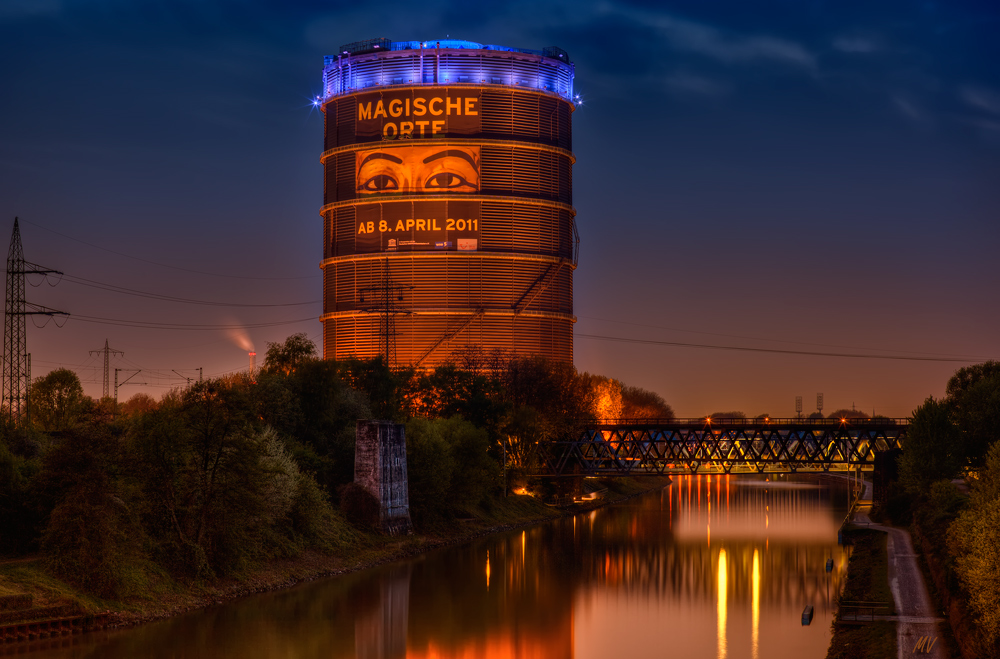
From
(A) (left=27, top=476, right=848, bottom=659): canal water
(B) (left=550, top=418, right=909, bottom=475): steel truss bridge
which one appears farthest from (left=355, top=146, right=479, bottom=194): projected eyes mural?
(A) (left=27, top=476, right=848, bottom=659): canal water

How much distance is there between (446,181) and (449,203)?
1.71m

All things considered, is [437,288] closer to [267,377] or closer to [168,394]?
[267,377]

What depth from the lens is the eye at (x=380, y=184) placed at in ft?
298

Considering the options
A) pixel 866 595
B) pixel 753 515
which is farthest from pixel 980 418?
pixel 866 595

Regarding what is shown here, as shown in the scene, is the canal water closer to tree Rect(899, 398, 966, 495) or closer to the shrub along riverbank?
the shrub along riverbank

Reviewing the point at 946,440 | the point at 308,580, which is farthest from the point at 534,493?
the point at 308,580

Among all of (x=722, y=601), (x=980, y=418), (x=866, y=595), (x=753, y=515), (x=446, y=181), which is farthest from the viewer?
(x=753, y=515)

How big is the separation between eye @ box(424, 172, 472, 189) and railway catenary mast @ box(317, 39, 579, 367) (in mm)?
99

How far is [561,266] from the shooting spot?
93.6 metres

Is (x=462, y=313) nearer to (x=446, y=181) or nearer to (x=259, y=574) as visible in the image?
(x=446, y=181)

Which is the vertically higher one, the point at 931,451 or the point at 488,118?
the point at 488,118

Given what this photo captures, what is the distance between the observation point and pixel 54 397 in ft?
353

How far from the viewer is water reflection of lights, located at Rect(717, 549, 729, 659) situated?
135ft

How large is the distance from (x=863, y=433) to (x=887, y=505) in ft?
16.9
